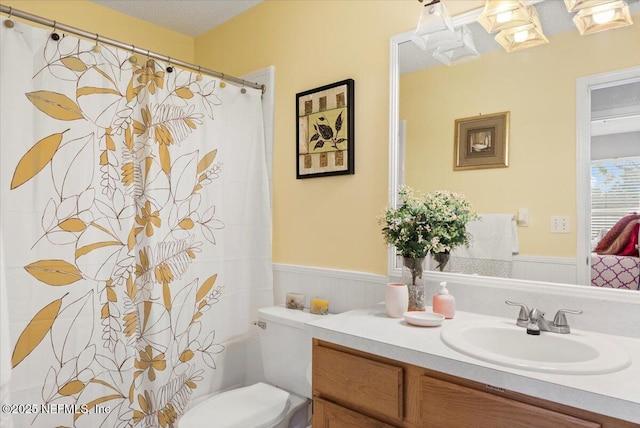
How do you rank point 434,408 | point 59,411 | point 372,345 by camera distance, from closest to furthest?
1. point 434,408
2. point 372,345
3. point 59,411

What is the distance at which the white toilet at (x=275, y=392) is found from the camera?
1.62 meters

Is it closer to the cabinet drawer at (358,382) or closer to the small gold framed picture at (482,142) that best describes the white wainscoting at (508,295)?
the small gold framed picture at (482,142)

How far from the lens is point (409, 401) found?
1.17 metres

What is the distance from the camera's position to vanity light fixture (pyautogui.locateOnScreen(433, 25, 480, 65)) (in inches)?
64.3

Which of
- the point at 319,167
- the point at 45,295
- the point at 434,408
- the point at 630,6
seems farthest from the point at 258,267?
the point at 630,6

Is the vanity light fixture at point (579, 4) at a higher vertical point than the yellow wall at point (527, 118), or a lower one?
higher

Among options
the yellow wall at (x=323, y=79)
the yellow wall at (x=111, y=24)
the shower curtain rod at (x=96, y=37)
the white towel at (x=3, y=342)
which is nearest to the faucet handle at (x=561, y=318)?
the yellow wall at (x=323, y=79)

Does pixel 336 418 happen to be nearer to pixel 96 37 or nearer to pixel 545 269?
pixel 545 269

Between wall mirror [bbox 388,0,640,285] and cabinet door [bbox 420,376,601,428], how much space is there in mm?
597

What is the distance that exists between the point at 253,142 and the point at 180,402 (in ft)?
4.68

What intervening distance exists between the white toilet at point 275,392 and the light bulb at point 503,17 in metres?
1.47

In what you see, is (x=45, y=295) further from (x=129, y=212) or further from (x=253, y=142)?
(x=253, y=142)

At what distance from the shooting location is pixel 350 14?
201cm

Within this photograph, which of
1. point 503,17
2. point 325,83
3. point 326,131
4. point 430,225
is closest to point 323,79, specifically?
point 325,83
